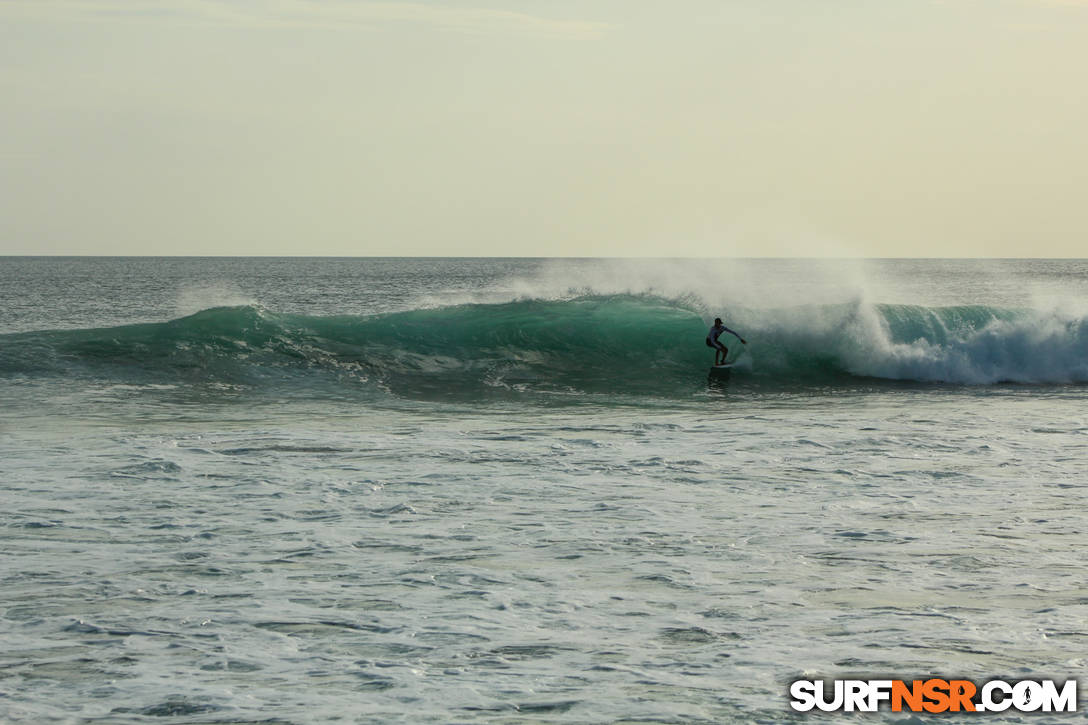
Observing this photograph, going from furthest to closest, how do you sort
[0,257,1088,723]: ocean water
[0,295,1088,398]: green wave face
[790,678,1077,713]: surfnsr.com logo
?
[0,295,1088,398]: green wave face, [0,257,1088,723]: ocean water, [790,678,1077,713]: surfnsr.com logo

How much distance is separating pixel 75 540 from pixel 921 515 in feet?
20.5

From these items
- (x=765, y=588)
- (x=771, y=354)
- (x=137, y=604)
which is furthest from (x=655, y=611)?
(x=771, y=354)

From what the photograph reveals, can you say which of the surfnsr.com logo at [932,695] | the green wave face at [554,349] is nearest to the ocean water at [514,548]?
the surfnsr.com logo at [932,695]

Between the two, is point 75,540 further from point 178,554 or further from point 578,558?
point 578,558

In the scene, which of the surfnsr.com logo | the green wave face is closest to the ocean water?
the surfnsr.com logo

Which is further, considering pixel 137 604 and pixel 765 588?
pixel 765 588

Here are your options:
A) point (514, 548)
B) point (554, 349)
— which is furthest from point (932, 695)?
point (554, 349)

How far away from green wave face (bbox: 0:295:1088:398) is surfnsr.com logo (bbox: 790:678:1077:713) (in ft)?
43.1

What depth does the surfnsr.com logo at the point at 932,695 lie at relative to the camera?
15.8 ft

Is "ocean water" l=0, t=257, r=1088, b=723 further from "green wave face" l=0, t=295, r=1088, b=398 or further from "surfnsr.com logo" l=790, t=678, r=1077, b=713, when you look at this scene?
"green wave face" l=0, t=295, r=1088, b=398

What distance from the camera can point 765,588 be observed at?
6457 mm

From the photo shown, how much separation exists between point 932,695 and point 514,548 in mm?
3146

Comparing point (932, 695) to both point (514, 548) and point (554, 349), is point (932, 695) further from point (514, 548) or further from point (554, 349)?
point (554, 349)

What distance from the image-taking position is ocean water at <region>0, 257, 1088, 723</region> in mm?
5102
